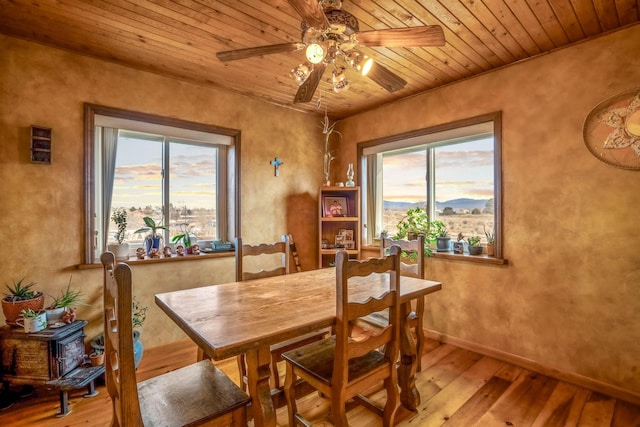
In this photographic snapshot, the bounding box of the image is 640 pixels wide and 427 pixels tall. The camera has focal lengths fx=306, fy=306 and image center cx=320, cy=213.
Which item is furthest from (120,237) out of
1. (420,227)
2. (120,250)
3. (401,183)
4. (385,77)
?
(401,183)

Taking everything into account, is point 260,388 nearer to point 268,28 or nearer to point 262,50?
point 262,50

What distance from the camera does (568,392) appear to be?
2141mm

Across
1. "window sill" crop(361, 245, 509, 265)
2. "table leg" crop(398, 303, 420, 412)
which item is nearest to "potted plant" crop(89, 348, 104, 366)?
"table leg" crop(398, 303, 420, 412)

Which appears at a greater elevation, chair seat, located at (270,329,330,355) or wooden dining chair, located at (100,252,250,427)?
wooden dining chair, located at (100,252,250,427)

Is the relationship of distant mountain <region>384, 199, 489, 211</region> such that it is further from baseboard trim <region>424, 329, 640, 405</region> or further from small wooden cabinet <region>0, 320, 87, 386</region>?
small wooden cabinet <region>0, 320, 87, 386</region>

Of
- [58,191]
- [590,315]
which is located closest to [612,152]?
[590,315]

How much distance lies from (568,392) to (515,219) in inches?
50.1

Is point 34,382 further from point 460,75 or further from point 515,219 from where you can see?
point 460,75

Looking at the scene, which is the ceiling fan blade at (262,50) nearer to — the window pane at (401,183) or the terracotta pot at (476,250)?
the window pane at (401,183)

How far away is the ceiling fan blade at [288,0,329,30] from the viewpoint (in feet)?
4.09

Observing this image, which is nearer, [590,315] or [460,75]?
[590,315]

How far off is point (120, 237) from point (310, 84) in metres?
2.07

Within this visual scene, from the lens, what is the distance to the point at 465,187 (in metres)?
3.02

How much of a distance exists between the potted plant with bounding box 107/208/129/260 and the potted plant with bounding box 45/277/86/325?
→ 0.37 metres
